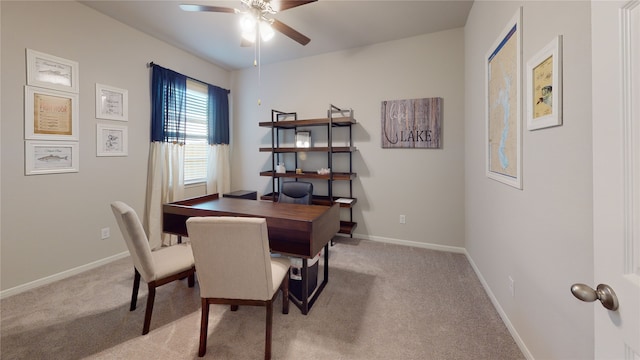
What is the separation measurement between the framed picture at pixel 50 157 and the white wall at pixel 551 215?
4.09 meters

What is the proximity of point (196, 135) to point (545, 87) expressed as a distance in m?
4.30

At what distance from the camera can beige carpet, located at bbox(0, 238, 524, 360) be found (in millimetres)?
1670

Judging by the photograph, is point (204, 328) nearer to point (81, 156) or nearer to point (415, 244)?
point (81, 156)

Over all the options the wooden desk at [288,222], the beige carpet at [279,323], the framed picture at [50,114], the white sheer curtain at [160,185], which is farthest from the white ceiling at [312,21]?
the beige carpet at [279,323]

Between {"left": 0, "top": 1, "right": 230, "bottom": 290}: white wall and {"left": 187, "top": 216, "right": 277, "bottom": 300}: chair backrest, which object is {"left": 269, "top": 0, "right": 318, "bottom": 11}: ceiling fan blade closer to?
{"left": 187, "top": 216, "right": 277, "bottom": 300}: chair backrest

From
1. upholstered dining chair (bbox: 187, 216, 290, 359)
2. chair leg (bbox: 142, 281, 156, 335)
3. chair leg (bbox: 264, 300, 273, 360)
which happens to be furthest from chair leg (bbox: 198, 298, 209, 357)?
chair leg (bbox: 142, 281, 156, 335)

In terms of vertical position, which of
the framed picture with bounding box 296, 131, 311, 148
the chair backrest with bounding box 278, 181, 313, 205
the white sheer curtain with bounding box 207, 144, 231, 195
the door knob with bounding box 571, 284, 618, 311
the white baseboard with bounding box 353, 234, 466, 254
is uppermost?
the framed picture with bounding box 296, 131, 311, 148

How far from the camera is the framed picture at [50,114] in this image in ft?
7.86

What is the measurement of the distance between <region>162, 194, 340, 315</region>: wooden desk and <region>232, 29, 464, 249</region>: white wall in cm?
161

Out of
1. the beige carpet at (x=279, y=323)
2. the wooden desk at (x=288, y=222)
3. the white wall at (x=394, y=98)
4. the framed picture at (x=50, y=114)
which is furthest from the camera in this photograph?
the white wall at (x=394, y=98)

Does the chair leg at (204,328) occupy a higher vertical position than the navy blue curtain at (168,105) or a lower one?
lower

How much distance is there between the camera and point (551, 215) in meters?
1.31

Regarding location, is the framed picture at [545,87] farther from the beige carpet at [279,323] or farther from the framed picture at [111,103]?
the framed picture at [111,103]

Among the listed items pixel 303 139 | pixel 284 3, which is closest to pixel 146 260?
pixel 284 3
